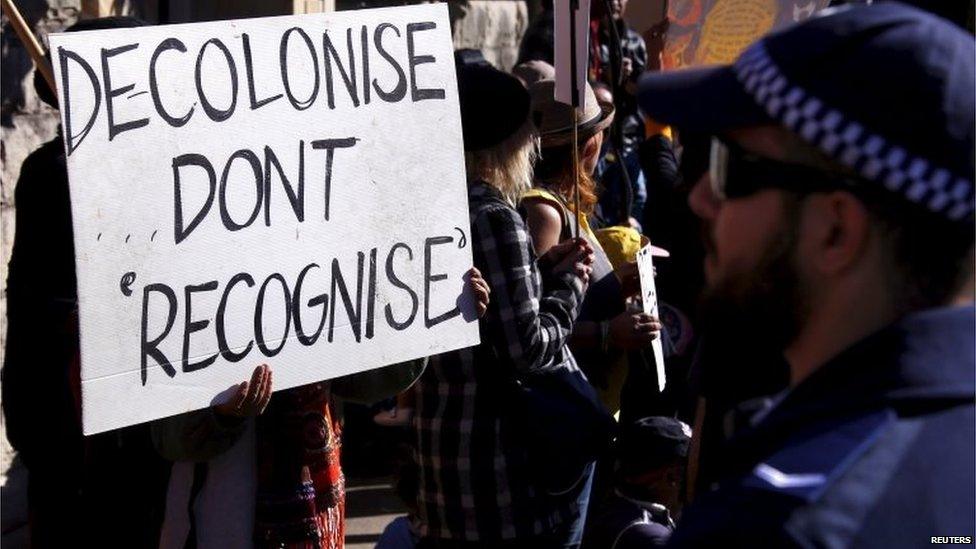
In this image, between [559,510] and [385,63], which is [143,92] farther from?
[559,510]

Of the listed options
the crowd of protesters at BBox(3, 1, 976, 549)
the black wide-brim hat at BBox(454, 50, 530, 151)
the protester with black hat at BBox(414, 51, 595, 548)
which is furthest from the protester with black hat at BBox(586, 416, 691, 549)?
the black wide-brim hat at BBox(454, 50, 530, 151)

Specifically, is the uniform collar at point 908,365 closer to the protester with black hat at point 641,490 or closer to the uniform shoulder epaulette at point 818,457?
the uniform shoulder epaulette at point 818,457

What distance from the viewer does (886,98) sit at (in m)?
1.40

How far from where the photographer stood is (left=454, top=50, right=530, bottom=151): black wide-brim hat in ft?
11.0

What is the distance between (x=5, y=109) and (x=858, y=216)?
11.4ft

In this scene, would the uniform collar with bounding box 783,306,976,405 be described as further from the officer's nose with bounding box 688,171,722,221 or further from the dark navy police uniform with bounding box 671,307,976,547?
the officer's nose with bounding box 688,171,722,221

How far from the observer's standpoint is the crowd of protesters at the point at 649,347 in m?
1.40

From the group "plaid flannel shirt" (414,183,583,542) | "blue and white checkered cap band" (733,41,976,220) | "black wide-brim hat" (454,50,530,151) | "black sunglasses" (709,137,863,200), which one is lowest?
"plaid flannel shirt" (414,183,583,542)

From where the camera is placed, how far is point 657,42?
6262 mm

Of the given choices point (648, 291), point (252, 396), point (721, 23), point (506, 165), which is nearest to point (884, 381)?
point (252, 396)

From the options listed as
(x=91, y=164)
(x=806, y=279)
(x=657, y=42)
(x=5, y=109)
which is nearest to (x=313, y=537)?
(x=91, y=164)

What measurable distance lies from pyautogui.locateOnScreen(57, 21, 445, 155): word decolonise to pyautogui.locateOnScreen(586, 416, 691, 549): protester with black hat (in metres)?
1.17

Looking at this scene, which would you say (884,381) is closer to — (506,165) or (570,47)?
(506,165)

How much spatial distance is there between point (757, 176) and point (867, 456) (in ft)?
1.04
